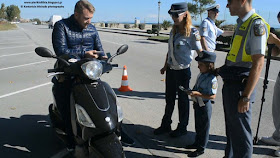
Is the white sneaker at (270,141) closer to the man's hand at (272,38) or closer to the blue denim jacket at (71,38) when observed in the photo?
the man's hand at (272,38)

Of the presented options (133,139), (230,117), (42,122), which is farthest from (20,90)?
(230,117)

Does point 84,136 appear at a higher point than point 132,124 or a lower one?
higher

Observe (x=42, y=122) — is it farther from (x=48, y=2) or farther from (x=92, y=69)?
(x=48, y=2)

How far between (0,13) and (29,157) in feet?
361

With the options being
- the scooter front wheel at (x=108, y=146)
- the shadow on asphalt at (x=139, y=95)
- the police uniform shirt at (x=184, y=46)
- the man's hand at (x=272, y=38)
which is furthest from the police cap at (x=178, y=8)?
the shadow on asphalt at (x=139, y=95)

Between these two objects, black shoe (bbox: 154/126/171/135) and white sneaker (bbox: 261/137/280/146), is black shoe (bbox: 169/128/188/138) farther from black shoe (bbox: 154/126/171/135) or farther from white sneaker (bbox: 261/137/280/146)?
white sneaker (bbox: 261/137/280/146)

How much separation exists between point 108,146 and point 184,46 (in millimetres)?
1865

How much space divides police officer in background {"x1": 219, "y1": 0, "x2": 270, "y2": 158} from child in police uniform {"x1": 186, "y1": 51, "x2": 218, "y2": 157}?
437 mm

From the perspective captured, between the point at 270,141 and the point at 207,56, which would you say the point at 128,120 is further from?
the point at 270,141

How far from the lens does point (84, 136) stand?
8.52 feet

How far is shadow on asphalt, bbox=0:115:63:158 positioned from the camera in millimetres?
3461

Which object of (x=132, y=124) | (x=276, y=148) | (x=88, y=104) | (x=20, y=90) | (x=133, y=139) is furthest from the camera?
(x=20, y=90)

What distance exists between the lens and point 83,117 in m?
2.57

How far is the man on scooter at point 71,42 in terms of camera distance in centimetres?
313
